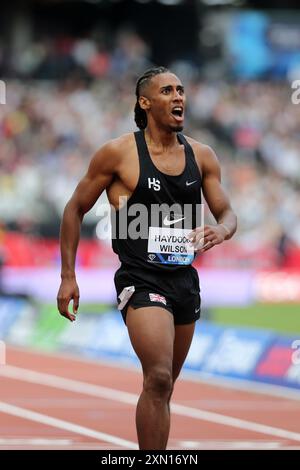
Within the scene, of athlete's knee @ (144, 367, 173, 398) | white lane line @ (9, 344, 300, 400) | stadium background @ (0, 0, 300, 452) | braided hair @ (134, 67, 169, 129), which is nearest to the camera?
athlete's knee @ (144, 367, 173, 398)

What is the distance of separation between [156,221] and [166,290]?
1.38 ft

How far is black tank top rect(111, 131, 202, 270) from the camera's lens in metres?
7.30

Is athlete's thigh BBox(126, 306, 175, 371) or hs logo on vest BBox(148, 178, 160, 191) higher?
hs logo on vest BBox(148, 178, 160, 191)

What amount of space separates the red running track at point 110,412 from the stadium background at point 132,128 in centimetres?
84

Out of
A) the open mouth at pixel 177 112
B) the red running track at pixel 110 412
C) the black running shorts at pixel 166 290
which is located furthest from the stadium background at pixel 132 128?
the open mouth at pixel 177 112

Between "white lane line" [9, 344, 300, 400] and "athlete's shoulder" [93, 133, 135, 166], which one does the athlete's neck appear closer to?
"athlete's shoulder" [93, 133, 135, 166]

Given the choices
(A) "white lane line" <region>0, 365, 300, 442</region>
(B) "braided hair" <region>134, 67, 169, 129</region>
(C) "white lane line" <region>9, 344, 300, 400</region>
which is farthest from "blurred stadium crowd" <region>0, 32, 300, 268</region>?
(B) "braided hair" <region>134, 67, 169, 129</region>

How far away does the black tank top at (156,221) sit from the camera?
7.30 meters

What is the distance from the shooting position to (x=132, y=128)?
2620 centimetres

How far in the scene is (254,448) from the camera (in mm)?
8680

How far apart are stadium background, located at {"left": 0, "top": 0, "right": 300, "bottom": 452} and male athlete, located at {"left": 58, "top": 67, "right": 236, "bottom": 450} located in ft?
16.7

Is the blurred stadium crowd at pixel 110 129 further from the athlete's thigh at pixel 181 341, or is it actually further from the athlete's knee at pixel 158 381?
the athlete's knee at pixel 158 381

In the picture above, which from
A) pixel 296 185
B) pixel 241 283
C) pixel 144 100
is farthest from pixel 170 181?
pixel 296 185
